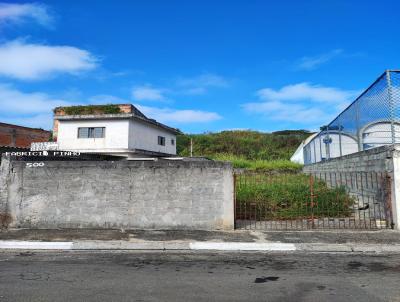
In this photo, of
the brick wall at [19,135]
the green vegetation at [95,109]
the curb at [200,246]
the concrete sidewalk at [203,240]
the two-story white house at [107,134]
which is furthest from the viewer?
the brick wall at [19,135]

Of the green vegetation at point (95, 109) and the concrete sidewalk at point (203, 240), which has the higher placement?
the green vegetation at point (95, 109)

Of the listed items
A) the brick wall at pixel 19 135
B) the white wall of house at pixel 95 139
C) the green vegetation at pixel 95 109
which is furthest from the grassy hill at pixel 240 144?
the brick wall at pixel 19 135

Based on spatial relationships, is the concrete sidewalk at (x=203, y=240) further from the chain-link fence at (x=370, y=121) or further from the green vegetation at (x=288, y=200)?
the chain-link fence at (x=370, y=121)

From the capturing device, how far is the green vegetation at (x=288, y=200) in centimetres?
1102

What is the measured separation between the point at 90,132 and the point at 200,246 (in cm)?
2583

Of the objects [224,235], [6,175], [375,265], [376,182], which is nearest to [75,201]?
[6,175]

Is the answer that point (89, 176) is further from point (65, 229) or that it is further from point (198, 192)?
point (198, 192)

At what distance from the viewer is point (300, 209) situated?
11.1 m

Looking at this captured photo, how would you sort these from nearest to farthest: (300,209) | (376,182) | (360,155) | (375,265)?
1. (375,265)
2. (376,182)
3. (300,209)
4. (360,155)

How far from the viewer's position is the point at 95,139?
31094 millimetres

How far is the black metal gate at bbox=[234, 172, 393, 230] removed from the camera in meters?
9.85

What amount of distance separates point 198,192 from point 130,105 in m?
31.3

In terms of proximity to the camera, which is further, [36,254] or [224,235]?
[224,235]

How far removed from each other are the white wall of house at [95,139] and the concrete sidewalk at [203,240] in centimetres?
2127
